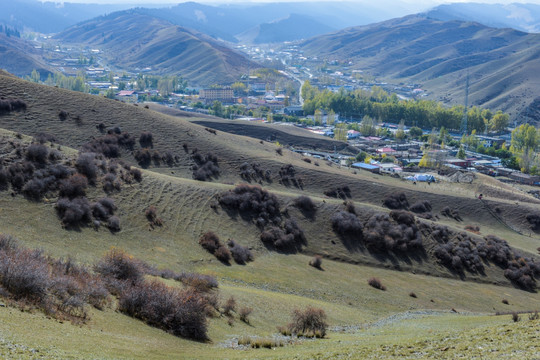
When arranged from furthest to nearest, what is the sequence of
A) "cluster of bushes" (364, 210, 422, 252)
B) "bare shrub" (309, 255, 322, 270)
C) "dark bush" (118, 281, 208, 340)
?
"cluster of bushes" (364, 210, 422, 252) → "bare shrub" (309, 255, 322, 270) → "dark bush" (118, 281, 208, 340)

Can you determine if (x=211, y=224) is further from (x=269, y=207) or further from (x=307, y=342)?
(x=307, y=342)

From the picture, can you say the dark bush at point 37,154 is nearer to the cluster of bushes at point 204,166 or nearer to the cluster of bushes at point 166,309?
the cluster of bushes at point 204,166

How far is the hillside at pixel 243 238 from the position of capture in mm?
20781

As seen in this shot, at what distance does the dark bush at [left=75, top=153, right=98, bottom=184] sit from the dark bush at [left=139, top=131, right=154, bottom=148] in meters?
20.3

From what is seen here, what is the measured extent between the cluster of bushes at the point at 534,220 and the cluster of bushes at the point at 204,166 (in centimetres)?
4765

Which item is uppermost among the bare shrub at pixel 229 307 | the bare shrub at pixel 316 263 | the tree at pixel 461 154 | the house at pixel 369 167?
the tree at pixel 461 154

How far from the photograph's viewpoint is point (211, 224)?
43906mm

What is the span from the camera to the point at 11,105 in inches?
2383

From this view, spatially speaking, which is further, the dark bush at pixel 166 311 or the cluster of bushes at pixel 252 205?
the cluster of bushes at pixel 252 205

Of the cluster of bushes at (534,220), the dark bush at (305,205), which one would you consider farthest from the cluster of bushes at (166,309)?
the cluster of bushes at (534,220)

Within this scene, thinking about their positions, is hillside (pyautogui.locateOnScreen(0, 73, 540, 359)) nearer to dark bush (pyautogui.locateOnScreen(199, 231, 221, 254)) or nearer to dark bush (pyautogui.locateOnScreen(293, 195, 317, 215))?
dark bush (pyautogui.locateOnScreen(293, 195, 317, 215))

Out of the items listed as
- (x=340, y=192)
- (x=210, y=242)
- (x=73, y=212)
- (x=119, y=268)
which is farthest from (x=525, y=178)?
(x=119, y=268)

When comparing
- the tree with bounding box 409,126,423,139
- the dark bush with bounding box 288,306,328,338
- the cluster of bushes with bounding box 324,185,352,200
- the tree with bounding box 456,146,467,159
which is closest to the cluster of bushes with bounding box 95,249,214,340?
the dark bush with bounding box 288,306,328,338

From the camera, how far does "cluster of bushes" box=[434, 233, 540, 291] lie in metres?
48.7
